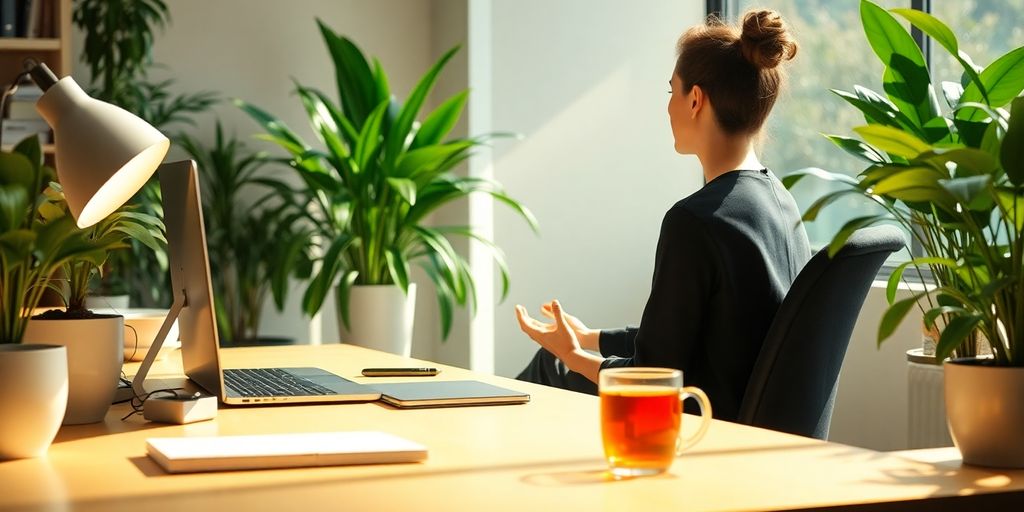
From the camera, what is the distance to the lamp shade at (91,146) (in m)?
1.46

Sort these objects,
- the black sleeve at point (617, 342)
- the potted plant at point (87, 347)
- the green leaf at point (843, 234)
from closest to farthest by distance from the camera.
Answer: the green leaf at point (843, 234), the potted plant at point (87, 347), the black sleeve at point (617, 342)

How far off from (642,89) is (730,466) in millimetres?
4468

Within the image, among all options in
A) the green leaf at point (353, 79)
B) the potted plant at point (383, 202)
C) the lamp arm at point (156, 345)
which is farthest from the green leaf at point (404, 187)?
the lamp arm at point (156, 345)

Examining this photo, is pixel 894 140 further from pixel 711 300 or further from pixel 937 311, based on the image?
pixel 711 300

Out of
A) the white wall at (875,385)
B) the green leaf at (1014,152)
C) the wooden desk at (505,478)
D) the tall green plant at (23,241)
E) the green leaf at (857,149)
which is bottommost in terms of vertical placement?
the white wall at (875,385)

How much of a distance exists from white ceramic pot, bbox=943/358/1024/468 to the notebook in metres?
0.60

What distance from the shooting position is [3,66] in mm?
5207

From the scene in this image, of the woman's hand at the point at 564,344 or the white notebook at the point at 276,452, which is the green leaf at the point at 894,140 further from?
the woman's hand at the point at 564,344

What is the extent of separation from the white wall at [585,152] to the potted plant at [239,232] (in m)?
0.97

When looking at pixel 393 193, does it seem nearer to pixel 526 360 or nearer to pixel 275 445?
pixel 526 360

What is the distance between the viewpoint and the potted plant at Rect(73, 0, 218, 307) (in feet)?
16.2

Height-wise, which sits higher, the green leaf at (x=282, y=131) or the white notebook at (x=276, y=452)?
the green leaf at (x=282, y=131)

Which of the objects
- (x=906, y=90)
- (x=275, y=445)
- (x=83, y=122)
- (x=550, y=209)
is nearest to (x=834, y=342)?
(x=906, y=90)

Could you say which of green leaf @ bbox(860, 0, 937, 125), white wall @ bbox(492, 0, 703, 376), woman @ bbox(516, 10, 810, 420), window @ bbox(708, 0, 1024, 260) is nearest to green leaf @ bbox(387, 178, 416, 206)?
white wall @ bbox(492, 0, 703, 376)
